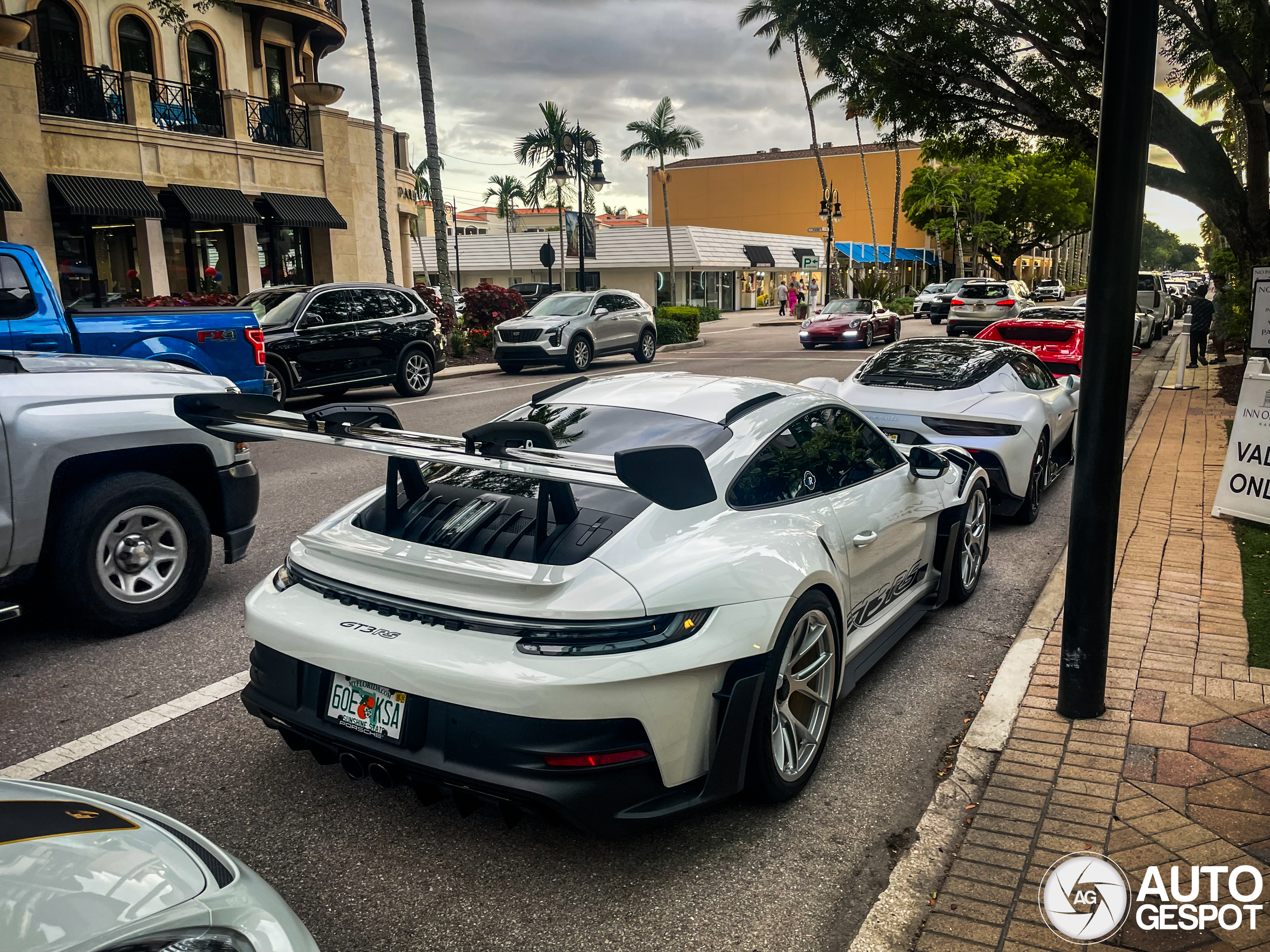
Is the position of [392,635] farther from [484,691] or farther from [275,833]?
[275,833]

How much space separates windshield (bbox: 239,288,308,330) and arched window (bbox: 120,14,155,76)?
11.8 metres

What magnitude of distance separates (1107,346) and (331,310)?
43.7 ft

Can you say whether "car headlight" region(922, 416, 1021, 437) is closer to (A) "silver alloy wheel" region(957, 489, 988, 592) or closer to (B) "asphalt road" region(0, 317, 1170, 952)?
(A) "silver alloy wheel" region(957, 489, 988, 592)

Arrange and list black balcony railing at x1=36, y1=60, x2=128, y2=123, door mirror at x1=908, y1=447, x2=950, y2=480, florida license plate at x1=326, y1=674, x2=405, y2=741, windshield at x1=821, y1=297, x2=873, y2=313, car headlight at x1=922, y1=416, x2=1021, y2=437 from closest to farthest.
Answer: florida license plate at x1=326, y1=674, x2=405, y2=741, door mirror at x1=908, y1=447, x2=950, y2=480, car headlight at x1=922, y1=416, x2=1021, y2=437, black balcony railing at x1=36, y1=60, x2=128, y2=123, windshield at x1=821, y1=297, x2=873, y2=313

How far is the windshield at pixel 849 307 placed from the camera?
28.7 m

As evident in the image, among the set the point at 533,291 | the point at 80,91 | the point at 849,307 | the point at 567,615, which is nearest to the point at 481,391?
the point at 80,91

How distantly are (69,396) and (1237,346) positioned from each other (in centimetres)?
2313

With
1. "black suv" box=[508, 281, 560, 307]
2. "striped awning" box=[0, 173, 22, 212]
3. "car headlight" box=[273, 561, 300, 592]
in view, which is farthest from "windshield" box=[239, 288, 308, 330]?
"black suv" box=[508, 281, 560, 307]

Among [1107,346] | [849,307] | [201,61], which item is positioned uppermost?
[201,61]

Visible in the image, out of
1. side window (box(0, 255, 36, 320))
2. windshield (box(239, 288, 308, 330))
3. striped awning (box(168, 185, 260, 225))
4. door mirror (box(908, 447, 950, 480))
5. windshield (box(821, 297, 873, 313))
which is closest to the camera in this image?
door mirror (box(908, 447, 950, 480))

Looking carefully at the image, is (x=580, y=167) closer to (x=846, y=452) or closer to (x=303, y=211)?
(x=303, y=211)

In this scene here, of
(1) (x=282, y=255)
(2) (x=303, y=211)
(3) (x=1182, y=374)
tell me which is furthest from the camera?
(1) (x=282, y=255)

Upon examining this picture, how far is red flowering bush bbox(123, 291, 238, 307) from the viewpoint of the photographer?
15.6 meters

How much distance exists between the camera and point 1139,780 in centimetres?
364
